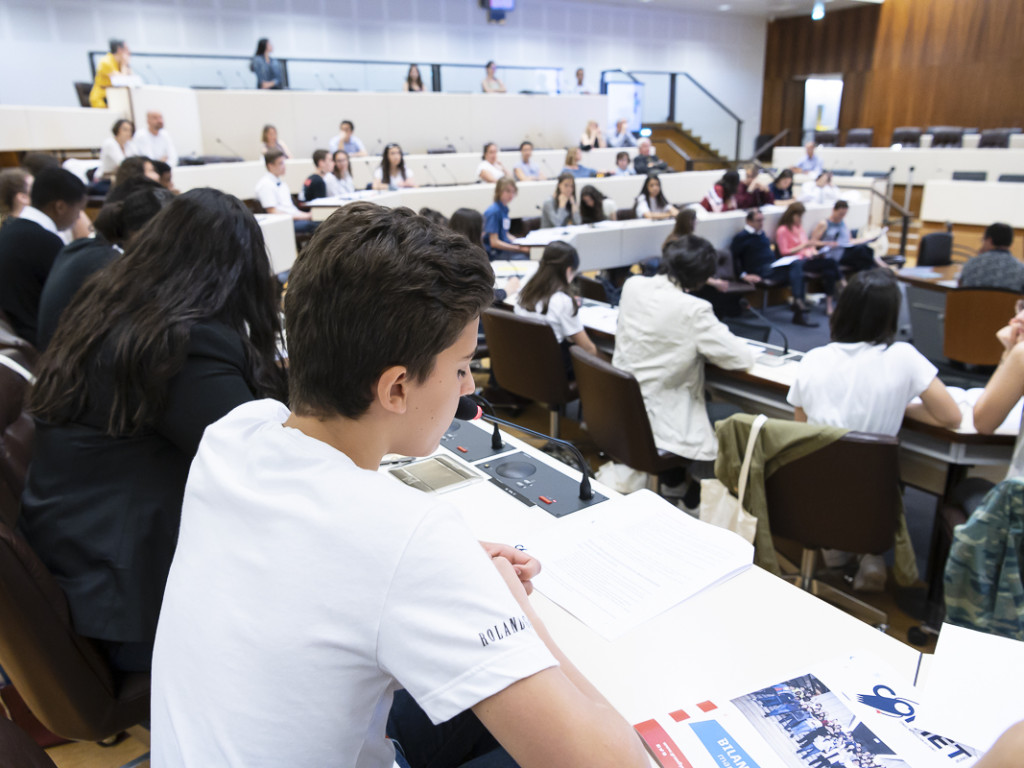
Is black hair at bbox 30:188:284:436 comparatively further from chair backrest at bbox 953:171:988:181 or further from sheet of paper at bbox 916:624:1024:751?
chair backrest at bbox 953:171:988:181

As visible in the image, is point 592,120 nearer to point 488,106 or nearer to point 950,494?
point 488,106

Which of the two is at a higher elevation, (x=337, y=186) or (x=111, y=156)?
(x=111, y=156)

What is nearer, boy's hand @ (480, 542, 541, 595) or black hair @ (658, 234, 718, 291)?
boy's hand @ (480, 542, 541, 595)

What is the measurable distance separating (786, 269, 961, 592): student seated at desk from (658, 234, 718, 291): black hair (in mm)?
591

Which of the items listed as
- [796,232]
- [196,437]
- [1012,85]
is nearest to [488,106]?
[796,232]

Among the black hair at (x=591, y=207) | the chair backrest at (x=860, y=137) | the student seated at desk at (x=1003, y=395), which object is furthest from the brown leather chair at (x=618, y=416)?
the chair backrest at (x=860, y=137)

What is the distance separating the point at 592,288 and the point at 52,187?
110 inches

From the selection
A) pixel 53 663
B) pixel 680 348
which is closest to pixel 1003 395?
pixel 680 348

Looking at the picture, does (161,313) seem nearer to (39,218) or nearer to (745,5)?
(39,218)

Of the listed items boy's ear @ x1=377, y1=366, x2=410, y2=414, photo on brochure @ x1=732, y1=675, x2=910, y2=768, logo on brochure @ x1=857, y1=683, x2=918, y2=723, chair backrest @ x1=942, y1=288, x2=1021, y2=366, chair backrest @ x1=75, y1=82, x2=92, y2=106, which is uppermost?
chair backrest @ x1=75, y1=82, x2=92, y2=106

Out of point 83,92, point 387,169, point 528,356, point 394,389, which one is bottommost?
point 528,356

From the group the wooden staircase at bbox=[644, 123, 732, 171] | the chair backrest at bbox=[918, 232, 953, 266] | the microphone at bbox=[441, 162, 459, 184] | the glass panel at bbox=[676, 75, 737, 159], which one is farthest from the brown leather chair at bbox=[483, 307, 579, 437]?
the glass panel at bbox=[676, 75, 737, 159]

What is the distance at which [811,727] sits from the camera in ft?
2.97

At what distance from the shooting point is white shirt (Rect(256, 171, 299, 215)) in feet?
21.4
